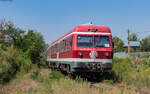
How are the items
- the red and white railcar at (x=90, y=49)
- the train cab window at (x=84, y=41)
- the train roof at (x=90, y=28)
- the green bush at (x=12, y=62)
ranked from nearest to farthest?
the red and white railcar at (x=90, y=49) → the train cab window at (x=84, y=41) → the train roof at (x=90, y=28) → the green bush at (x=12, y=62)

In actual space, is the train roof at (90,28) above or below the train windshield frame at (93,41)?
above

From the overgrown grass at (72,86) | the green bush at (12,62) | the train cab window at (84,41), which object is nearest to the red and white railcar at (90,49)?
the train cab window at (84,41)

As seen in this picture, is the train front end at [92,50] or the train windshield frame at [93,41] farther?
the train windshield frame at [93,41]

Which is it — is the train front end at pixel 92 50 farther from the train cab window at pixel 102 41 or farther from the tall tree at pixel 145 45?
the tall tree at pixel 145 45

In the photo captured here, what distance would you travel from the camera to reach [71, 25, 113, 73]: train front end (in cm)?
1110

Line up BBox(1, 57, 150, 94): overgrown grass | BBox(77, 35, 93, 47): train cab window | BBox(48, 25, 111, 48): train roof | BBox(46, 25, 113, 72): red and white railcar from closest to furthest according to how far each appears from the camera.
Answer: BBox(1, 57, 150, 94): overgrown grass → BBox(46, 25, 113, 72): red and white railcar → BBox(77, 35, 93, 47): train cab window → BBox(48, 25, 111, 48): train roof

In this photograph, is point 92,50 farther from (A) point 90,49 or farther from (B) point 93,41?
(B) point 93,41

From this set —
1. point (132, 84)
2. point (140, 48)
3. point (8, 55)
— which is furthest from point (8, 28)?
point (140, 48)

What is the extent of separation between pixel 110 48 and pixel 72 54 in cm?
211

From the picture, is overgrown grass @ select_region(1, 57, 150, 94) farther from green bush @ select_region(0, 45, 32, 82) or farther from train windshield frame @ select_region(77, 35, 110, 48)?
green bush @ select_region(0, 45, 32, 82)

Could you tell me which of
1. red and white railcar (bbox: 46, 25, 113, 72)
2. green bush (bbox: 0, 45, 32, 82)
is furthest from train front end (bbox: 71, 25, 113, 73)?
green bush (bbox: 0, 45, 32, 82)

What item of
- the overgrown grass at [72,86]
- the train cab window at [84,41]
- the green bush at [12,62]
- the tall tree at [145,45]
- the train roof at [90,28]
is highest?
the tall tree at [145,45]

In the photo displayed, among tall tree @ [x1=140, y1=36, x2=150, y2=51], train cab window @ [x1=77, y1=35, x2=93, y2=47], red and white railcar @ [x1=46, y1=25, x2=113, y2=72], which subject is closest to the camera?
red and white railcar @ [x1=46, y1=25, x2=113, y2=72]

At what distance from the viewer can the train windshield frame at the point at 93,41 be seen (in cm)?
1133
